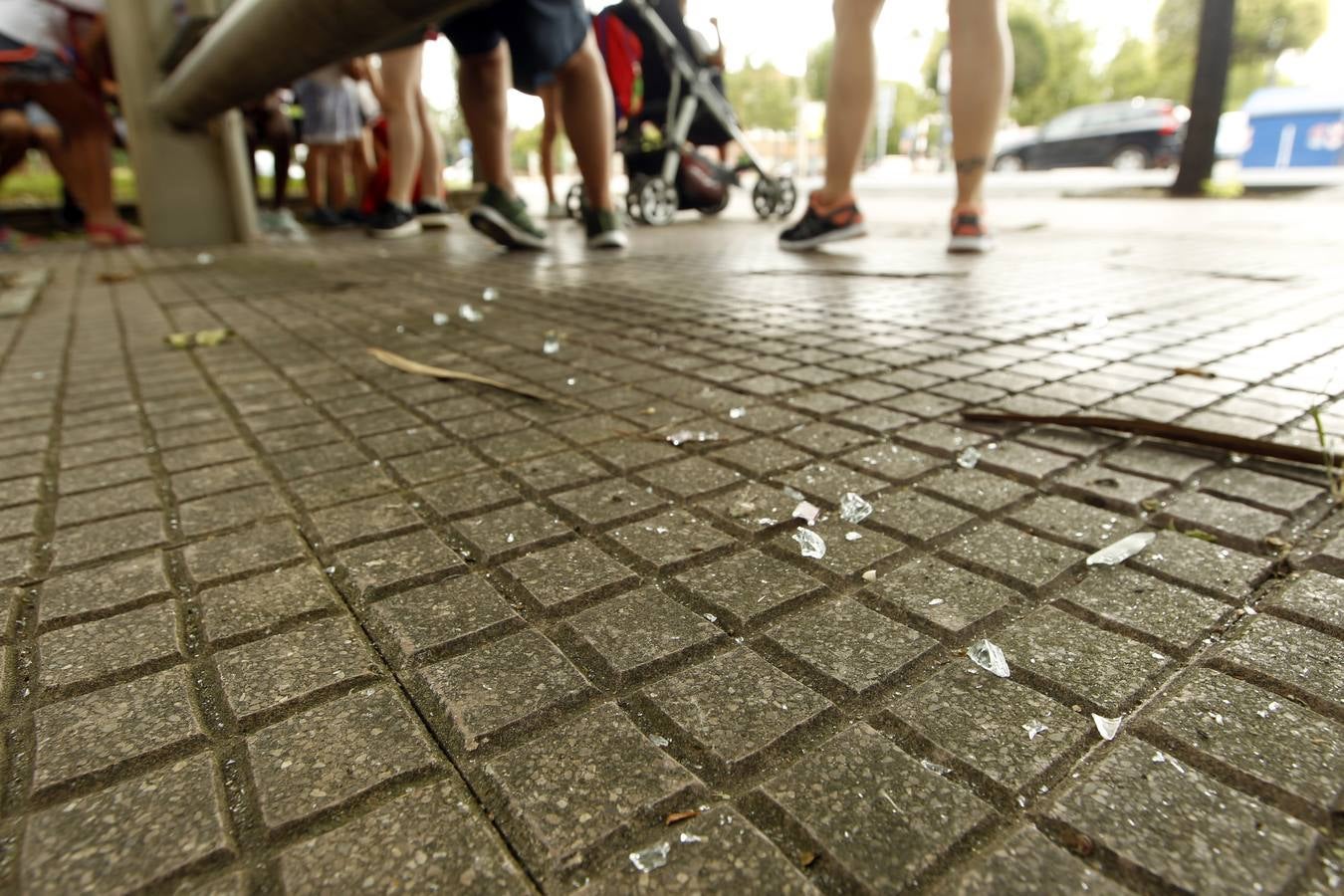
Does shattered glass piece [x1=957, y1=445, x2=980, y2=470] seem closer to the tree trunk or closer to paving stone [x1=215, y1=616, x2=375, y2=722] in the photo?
paving stone [x1=215, y1=616, x2=375, y2=722]

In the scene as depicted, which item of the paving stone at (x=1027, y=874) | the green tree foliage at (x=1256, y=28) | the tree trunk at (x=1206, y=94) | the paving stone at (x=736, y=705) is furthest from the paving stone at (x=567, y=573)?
the green tree foliage at (x=1256, y=28)

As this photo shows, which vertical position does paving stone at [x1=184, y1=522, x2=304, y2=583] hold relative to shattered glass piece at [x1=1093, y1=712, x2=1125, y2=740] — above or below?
above

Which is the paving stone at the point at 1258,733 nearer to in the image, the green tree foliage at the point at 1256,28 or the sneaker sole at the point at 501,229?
the sneaker sole at the point at 501,229

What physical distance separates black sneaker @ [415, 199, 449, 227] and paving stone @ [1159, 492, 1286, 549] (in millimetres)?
7022

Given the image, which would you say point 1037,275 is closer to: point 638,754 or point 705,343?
point 705,343

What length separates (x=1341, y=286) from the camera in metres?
3.37

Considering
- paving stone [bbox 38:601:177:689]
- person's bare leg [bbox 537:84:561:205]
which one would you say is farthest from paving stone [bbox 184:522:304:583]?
person's bare leg [bbox 537:84:561:205]

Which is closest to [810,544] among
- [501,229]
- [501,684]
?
[501,684]

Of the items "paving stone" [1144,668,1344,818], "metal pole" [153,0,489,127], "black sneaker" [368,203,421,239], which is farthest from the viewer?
"black sneaker" [368,203,421,239]

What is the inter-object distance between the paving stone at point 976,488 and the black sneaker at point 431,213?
6.72 m

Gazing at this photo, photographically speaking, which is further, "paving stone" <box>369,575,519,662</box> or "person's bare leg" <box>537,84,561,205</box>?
"person's bare leg" <box>537,84,561,205</box>

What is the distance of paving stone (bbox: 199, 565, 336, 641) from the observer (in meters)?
1.17

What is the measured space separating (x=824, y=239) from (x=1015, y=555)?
4.01 metres

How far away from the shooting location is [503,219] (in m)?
5.21
